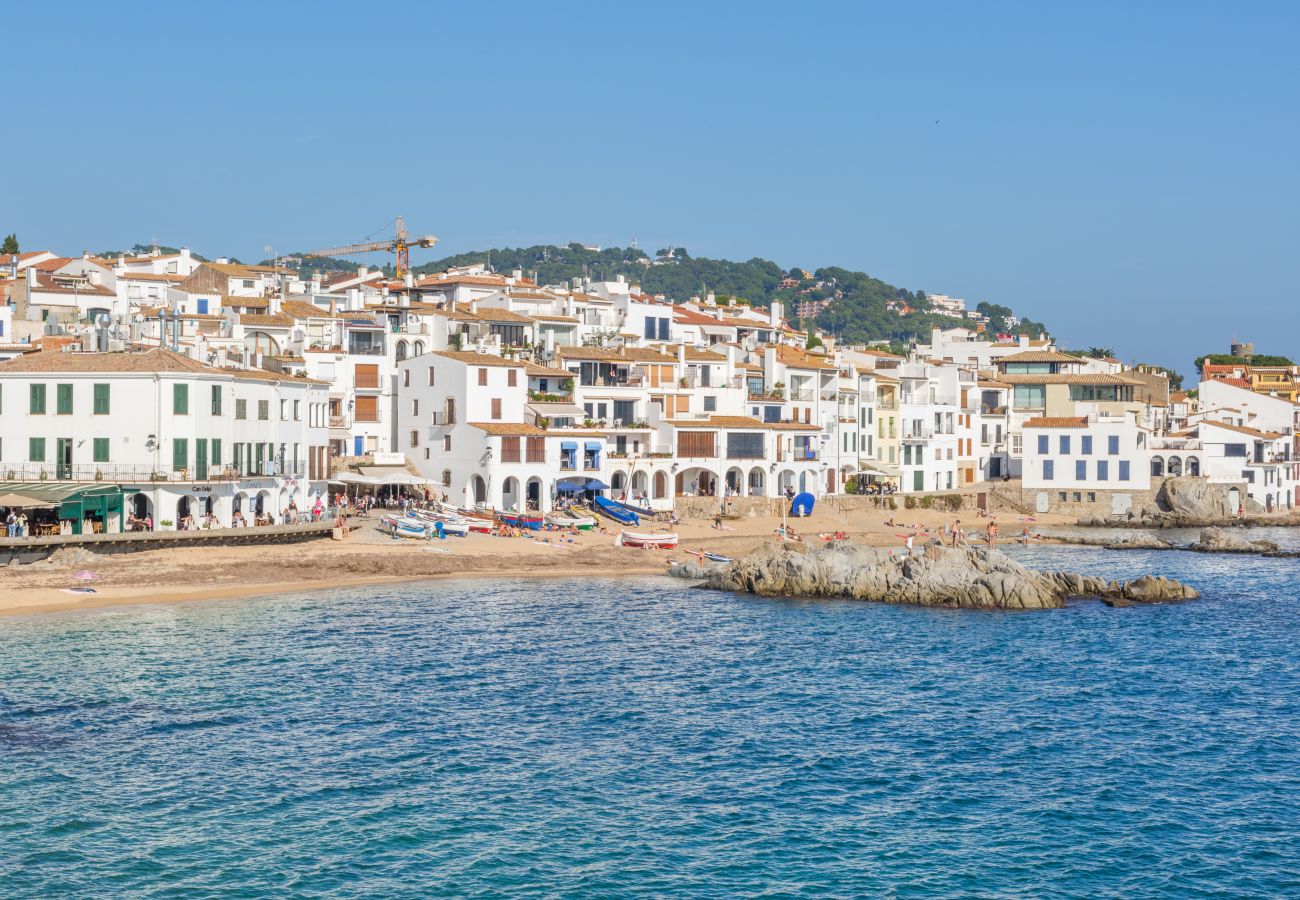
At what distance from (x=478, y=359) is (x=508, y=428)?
4504 mm

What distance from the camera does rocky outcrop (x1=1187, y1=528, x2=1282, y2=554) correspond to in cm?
9231

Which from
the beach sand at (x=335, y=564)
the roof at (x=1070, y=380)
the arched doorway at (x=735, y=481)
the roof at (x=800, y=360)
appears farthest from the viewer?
the roof at (x=1070, y=380)

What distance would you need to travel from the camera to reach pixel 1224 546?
93.1 metres

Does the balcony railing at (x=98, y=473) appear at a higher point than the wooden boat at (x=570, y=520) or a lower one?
higher

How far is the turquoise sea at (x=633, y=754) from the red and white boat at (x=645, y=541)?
1883 centimetres

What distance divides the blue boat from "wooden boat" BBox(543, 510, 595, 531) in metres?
1.59

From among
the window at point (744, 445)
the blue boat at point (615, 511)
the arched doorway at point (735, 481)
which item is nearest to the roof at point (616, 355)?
the window at point (744, 445)

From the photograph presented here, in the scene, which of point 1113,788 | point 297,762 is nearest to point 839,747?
point 1113,788

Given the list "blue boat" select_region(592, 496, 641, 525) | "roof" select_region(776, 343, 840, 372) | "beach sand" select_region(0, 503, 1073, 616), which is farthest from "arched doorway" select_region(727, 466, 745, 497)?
"blue boat" select_region(592, 496, 641, 525)

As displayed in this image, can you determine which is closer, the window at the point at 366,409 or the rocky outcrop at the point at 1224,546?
the window at the point at 366,409

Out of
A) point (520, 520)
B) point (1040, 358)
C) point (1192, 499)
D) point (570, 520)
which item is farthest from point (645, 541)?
point (1040, 358)

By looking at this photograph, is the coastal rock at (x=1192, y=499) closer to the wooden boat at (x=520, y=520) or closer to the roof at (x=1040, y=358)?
the roof at (x=1040, y=358)

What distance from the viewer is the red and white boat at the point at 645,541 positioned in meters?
79.4

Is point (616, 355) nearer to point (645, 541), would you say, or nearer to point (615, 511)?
point (615, 511)
